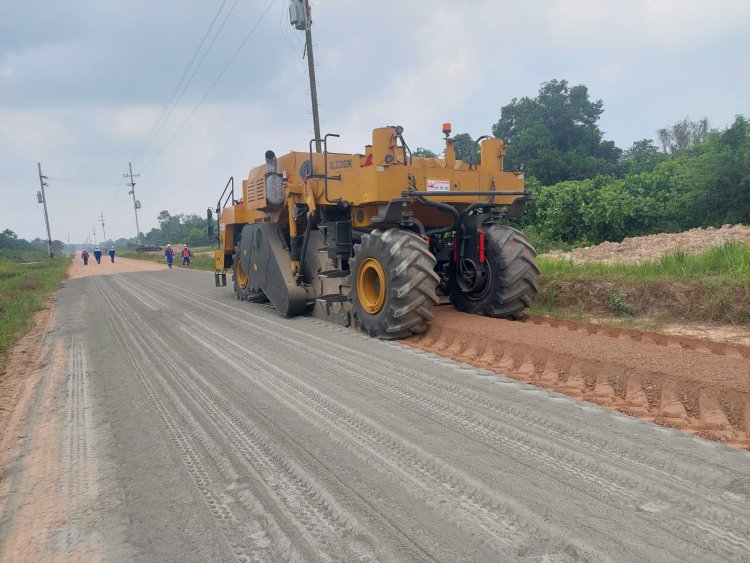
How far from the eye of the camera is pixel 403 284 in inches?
223

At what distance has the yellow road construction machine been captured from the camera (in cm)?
591

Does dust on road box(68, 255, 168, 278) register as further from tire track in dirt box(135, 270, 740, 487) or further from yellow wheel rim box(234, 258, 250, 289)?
tire track in dirt box(135, 270, 740, 487)

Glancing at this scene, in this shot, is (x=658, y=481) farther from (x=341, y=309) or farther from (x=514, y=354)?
(x=341, y=309)

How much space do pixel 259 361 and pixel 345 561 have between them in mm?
3404

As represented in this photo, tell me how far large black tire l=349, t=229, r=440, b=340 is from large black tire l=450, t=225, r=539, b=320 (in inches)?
46.3

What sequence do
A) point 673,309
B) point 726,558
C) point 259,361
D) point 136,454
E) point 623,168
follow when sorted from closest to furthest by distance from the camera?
1. point 726,558
2. point 136,454
3. point 259,361
4. point 673,309
5. point 623,168

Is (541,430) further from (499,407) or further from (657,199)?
(657,199)

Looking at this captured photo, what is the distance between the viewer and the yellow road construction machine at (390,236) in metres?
5.91

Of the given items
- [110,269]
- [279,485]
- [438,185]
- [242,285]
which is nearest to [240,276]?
[242,285]

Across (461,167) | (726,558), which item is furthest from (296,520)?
(461,167)

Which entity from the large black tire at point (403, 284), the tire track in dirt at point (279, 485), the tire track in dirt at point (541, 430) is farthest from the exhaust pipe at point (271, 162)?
the tire track in dirt at point (279, 485)

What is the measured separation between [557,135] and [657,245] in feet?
90.9

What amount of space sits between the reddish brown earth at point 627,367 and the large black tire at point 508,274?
62 centimetres

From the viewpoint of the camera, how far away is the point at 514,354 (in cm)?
480
